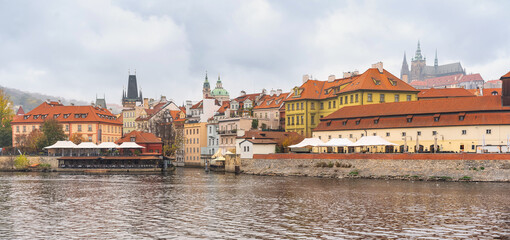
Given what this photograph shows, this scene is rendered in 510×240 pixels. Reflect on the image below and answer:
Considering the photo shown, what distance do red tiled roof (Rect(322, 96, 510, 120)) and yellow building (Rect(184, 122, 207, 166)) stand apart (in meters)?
40.8

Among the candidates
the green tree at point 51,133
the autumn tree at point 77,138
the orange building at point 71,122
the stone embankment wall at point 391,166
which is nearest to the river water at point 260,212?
the stone embankment wall at point 391,166

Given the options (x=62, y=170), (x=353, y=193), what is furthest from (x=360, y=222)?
(x=62, y=170)

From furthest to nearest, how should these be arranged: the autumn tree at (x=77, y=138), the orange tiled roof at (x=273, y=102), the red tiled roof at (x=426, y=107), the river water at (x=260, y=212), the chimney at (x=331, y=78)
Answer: the orange tiled roof at (x=273, y=102) → the autumn tree at (x=77, y=138) → the chimney at (x=331, y=78) → the red tiled roof at (x=426, y=107) → the river water at (x=260, y=212)

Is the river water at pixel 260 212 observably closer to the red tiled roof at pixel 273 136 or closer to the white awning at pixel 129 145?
the red tiled roof at pixel 273 136

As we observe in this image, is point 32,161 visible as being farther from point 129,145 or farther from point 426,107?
point 426,107

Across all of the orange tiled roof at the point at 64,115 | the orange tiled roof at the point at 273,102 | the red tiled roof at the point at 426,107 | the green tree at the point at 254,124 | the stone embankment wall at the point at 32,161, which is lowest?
the stone embankment wall at the point at 32,161

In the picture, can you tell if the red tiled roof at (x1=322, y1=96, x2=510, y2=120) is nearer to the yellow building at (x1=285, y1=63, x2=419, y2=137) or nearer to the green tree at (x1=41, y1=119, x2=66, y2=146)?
the yellow building at (x1=285, y1=63, x2=419, y2=137)

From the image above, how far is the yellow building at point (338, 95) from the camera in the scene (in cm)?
9562

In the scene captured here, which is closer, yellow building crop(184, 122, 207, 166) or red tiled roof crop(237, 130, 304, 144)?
red tiled roof crop(237, 130, 304, 144)

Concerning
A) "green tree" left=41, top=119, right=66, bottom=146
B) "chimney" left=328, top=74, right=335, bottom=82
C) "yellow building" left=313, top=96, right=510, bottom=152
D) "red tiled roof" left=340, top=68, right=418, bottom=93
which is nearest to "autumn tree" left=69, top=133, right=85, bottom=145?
"green tree" left=41, top=119, right=66, bottom=146

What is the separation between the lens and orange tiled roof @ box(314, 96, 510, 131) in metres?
70.9

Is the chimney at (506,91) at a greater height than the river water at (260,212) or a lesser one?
greater

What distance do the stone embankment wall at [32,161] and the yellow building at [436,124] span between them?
160ft

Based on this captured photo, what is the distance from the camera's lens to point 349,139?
84.4 metres
